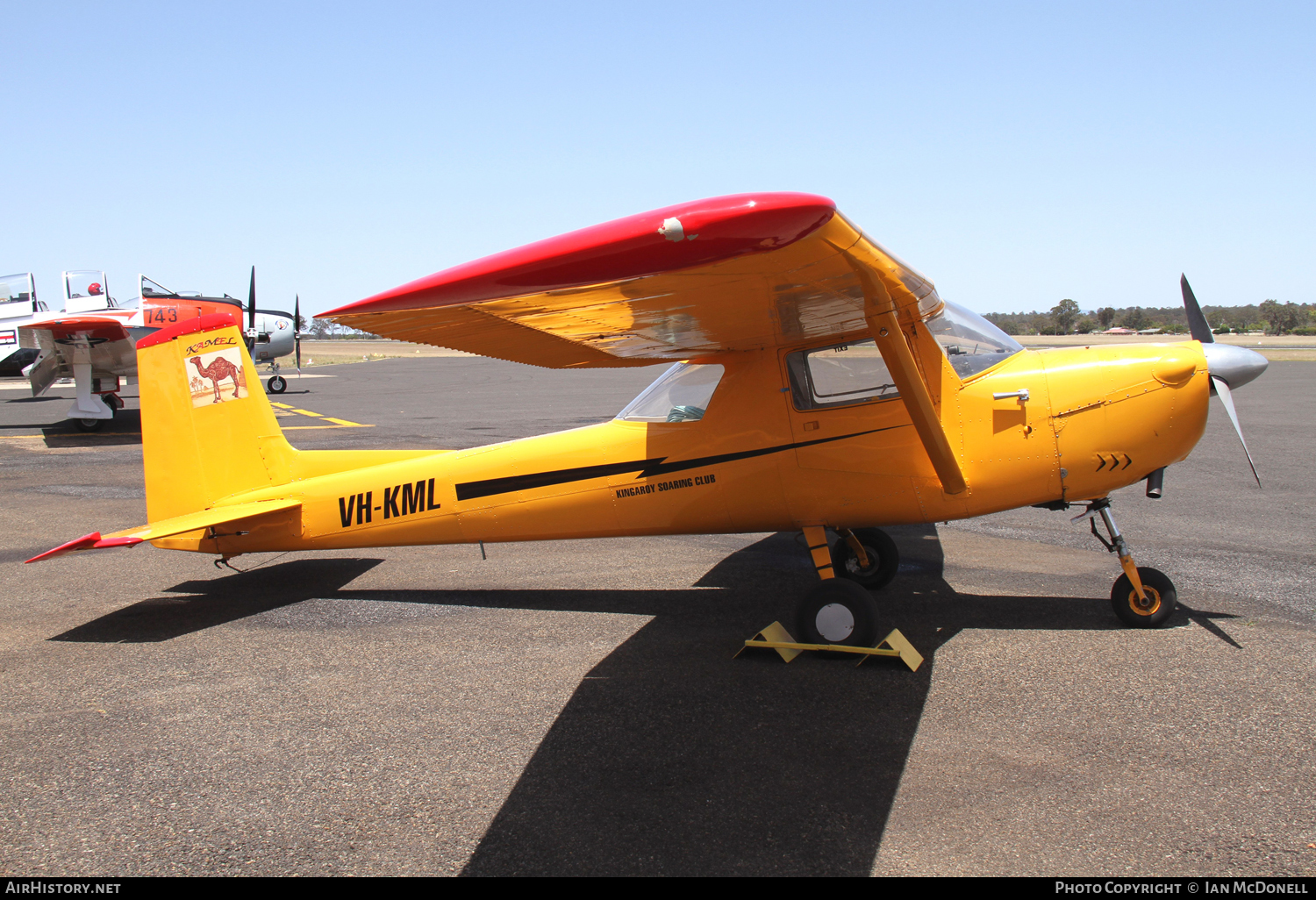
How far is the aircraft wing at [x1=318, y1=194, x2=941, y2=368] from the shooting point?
7.68ft

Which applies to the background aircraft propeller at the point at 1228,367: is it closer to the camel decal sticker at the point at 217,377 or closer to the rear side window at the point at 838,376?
the rear side window at the point at 838,376

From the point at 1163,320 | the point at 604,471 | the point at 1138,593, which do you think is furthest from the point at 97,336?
the point at 1163,320

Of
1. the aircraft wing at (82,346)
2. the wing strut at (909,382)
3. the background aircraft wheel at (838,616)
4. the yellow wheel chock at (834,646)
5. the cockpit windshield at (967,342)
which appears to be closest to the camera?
the wing strut at (909,382)

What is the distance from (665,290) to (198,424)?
14.7 feet

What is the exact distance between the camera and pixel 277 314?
1043 inches

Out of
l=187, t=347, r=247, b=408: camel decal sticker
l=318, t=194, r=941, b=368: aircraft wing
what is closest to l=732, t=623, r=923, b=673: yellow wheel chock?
l=318, t=194, r=941, b=368: aircraft wing

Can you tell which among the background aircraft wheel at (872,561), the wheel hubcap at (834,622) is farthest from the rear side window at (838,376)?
the background aircraft wheel at (872,561)

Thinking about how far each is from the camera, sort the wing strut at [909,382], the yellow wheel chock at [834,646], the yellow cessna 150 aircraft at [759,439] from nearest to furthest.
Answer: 1. the wing strut at [909,382]
2. the yellow cessna 150 aircraft at [759,439]
3. the yellow wheel chock at [834,646]

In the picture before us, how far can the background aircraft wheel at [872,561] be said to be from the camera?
6078 millimetres

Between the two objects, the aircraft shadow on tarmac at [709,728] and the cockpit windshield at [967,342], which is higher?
the cockpit windshield at [967,342]

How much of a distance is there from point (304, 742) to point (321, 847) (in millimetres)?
947

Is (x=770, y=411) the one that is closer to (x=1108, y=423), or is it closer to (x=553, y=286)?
(x=1108, y=423)

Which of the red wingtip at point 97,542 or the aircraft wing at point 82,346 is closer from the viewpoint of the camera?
the red wingtip at point 97,542

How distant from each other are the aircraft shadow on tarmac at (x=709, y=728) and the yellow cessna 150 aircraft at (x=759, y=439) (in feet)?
1.56
